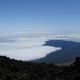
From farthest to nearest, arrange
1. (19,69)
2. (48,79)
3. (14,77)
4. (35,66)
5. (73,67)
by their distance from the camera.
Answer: (35,66) < (19,69) < (73,67) < (48,79) < (14,77)

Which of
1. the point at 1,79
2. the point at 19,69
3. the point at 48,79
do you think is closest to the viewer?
the point at 1,79

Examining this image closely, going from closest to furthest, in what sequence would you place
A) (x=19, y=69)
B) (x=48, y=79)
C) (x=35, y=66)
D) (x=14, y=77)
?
(x=14, y=77) → (x=48, y=79) → (x=19, y=69) → (x=35, y=66)

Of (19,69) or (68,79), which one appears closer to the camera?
(68,79)

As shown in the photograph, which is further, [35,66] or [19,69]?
[35,66]

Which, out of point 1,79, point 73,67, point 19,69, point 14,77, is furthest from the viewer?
point 19,69

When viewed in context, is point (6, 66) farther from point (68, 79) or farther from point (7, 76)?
point (68, 79)

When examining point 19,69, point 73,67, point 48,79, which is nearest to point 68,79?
point 48,79

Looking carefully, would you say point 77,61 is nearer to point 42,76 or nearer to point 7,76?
point 42,76

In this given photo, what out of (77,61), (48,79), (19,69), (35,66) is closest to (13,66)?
(19,69)
